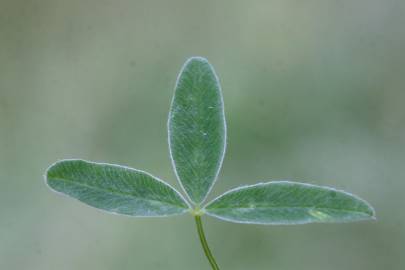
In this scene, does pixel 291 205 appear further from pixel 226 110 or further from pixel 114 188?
pixel 226 110

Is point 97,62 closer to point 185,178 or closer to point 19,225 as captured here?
point 19,225

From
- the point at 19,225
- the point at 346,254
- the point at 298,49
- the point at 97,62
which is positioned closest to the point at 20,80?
the point at 97,62

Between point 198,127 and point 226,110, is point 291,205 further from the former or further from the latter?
point 226,110

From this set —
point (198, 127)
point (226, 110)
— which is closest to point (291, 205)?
point (198, 127)

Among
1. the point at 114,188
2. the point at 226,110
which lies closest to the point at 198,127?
the point at 114,188

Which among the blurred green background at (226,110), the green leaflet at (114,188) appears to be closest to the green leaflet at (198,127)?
the green leaflet at (114,188)

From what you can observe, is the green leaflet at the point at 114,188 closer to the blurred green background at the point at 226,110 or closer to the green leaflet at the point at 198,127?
the green leaflet at the point at 198,127

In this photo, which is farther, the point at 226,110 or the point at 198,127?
the point at 226,110
